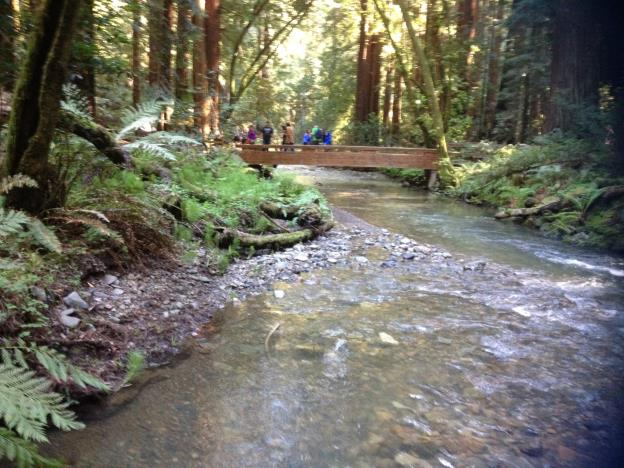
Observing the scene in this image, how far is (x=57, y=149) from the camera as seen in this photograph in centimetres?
534

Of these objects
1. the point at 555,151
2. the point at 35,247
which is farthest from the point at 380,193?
the point at 35,247

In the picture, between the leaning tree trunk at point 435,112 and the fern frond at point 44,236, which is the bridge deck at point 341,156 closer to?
the leaning tree trunk at point 435,112

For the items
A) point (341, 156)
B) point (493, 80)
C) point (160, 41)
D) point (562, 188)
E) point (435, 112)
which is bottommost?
point (562, 188)

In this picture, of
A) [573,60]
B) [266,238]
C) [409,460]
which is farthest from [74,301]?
[573,60]

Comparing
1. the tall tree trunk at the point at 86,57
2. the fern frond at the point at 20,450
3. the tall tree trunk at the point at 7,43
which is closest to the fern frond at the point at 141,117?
the tall tree trunk at the point at 86,57

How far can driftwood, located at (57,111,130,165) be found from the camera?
522cm

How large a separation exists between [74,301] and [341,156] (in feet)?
44.8

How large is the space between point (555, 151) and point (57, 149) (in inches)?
460

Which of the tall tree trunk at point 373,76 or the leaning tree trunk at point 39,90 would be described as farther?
the tall tree trunk at point 373,76

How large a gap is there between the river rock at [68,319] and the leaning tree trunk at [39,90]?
1176mm

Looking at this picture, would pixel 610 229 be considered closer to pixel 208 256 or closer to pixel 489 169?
pixel 489 169

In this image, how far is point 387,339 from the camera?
15.5 ft

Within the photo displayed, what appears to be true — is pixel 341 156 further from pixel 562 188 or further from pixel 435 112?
pixel 562 188

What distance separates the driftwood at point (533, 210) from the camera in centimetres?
1099
